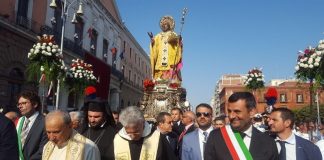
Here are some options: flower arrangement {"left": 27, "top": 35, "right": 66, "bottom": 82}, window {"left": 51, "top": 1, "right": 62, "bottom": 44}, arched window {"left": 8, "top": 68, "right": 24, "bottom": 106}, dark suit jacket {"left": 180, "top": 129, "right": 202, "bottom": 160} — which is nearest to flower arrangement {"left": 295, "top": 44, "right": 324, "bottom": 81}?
dark suit jacket {"left": 180, "top": 129, "right": 202, "bottom": 160}

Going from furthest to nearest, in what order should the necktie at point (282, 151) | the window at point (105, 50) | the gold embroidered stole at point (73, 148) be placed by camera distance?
the window at point (105, 50) → the necktie at point (282, 151) → the gold embroidered stole at point (73, 148)

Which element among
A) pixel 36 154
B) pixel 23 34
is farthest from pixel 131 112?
pixel 23 34

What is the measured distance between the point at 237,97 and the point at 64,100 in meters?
22.6

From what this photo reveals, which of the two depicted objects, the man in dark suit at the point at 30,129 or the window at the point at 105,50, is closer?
the man in dark suit at the point at 30,129

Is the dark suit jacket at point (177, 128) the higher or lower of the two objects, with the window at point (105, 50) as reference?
lower

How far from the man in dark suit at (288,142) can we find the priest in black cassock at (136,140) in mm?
1345

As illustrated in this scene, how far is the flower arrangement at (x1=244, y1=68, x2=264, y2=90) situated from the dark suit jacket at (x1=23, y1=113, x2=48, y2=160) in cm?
1245

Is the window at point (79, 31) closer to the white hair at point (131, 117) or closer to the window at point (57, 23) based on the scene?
the window at point (57, 23)

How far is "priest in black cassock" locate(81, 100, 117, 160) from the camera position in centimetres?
431

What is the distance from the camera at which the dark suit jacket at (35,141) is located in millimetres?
4789

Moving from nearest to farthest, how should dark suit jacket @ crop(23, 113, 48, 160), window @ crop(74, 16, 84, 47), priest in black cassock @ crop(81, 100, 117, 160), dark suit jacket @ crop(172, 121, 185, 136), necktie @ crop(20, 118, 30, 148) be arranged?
priest in black cassock @ crop(81, 100, 117, 160), dark suit jacket @ crop(23, 113, 48, 160), necktie @ crop(20, 118, 30, 148), dark suit jacket @ crop(172, 121, 185, 136), window @ crop(74, 16, 84, 47)

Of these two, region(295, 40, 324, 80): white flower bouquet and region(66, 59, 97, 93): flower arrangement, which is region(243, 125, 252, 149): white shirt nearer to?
region(295, 40, 324, 80): white flower bouquet

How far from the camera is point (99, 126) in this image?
4.43 meters

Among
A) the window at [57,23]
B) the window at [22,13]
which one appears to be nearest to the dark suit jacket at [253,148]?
the window at [22,13]
